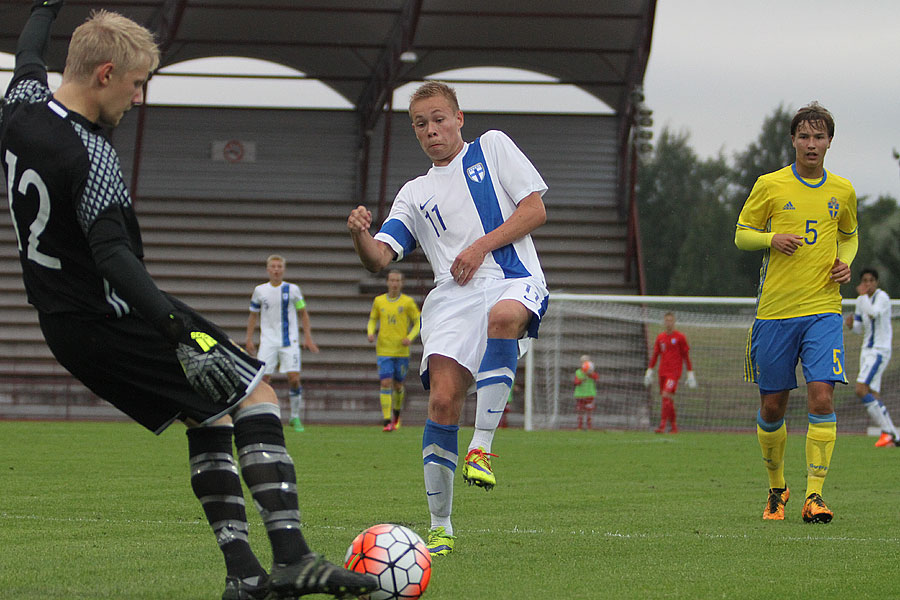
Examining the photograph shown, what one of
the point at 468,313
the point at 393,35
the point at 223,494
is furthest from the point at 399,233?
the point at 393,35

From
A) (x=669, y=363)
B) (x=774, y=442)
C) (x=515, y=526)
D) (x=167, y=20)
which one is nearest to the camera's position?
(x=515, y=526)

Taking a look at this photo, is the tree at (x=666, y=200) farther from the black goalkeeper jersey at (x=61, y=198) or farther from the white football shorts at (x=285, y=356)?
the black goalkeeper jersey at (x=61, y=198)

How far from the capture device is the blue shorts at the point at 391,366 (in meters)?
17.1

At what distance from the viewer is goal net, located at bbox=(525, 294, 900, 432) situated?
19828 mm

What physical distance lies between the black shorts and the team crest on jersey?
80.1 inches

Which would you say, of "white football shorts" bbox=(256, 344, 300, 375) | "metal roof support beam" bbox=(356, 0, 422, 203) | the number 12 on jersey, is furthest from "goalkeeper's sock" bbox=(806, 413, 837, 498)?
"metal roof support beam" bbox=(356, 0, 422, 203)

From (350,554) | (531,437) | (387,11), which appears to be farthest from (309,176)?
(350,554)

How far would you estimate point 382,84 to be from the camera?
2562 cm

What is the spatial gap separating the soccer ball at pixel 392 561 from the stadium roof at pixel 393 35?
19.1m

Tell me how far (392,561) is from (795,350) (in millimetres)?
3585

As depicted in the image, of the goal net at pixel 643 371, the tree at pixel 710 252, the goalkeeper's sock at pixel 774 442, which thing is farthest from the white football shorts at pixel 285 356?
the tree at pixel 710 252

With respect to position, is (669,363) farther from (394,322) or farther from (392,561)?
(392,561)

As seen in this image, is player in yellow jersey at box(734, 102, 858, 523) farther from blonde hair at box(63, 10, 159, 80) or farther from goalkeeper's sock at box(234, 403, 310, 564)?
blonde hair at box(63, 10, 159, 80)

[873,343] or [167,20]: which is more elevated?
[167,20]
